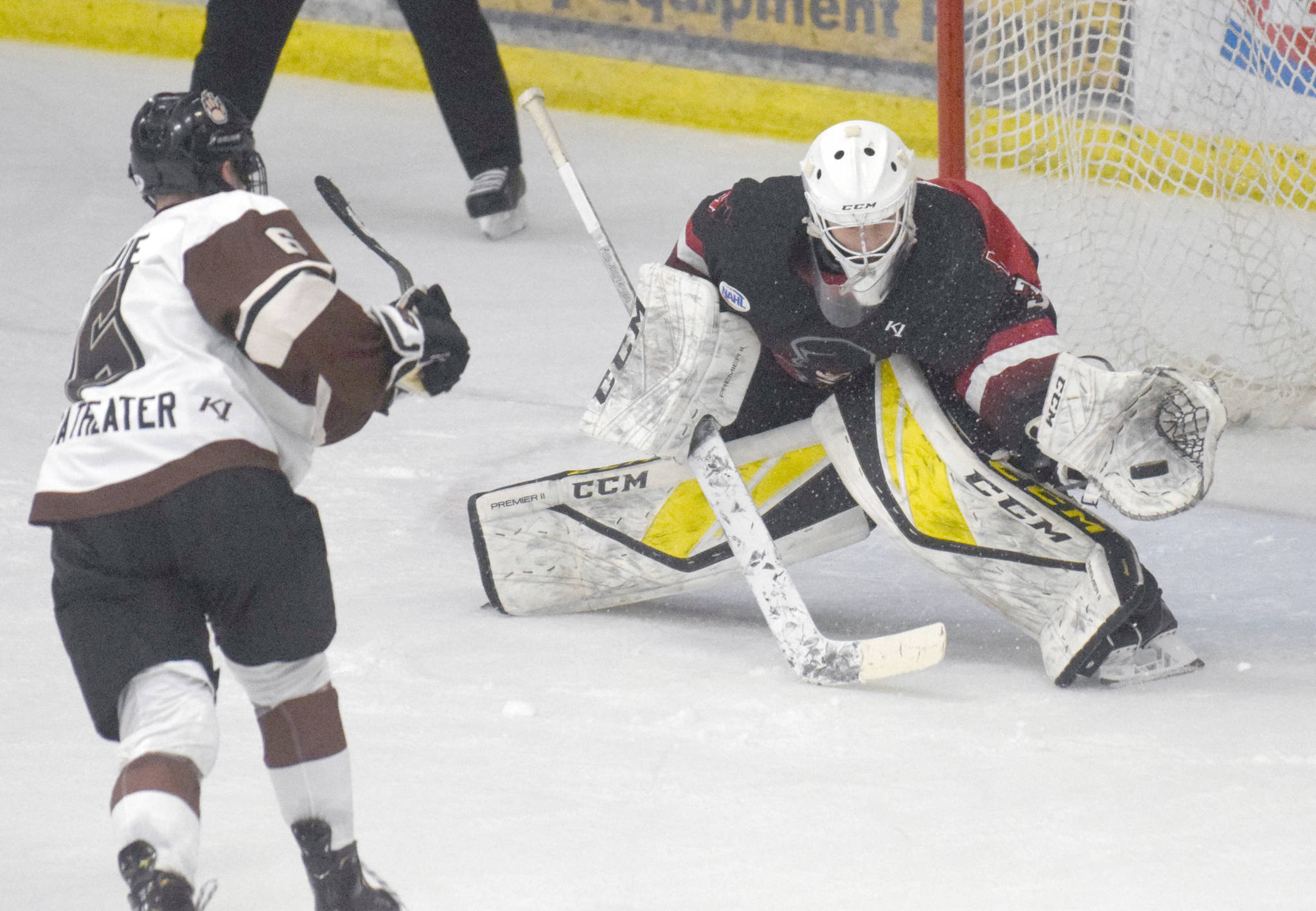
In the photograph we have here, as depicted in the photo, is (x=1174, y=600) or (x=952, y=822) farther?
(x=1174, y=600)

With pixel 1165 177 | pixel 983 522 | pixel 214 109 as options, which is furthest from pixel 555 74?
pixel 214 109

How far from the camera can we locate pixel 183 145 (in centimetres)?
189

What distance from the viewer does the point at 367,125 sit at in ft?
19.8

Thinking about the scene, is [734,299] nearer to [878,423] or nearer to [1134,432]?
[878,423]

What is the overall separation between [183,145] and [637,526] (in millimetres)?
1116

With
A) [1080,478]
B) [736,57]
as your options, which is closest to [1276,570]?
[1080,478]

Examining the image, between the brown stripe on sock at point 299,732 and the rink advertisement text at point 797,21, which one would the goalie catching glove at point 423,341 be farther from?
the rink advertisement text at point 797,21

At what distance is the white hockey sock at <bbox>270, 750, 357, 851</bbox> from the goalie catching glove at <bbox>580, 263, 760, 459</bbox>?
3.28 ft

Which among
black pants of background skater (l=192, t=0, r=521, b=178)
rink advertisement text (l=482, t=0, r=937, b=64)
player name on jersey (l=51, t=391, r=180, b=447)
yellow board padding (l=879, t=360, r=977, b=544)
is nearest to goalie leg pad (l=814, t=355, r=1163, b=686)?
yellow board padding (l=879, t=360, r=977, b=544)

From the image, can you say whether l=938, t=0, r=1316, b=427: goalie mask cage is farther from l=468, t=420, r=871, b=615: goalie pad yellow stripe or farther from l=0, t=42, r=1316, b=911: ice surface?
l=468, t=420, r=871, b=615: goalie pad yellow stripe

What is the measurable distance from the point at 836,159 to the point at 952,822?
904 mm

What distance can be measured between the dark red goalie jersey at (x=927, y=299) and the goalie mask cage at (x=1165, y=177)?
1.25m

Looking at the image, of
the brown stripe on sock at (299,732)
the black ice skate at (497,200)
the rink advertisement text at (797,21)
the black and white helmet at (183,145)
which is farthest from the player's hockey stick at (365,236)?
the rink advertisement text at (797,21)

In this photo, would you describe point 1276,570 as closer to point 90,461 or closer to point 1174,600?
point 1174,600
